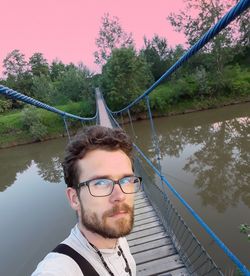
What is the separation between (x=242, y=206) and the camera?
16.1 feet

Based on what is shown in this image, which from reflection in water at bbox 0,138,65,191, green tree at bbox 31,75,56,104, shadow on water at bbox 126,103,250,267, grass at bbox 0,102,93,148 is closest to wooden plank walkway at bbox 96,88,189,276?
shadow on water at bbox 126,103,250,267

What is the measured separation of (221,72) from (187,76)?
188 cm

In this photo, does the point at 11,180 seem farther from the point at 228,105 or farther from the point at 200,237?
the point at 228,105

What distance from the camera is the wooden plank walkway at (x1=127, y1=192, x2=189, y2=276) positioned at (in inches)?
89.4

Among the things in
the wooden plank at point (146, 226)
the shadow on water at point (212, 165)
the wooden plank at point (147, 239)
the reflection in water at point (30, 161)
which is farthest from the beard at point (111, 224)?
the reflection in water at point (30, 161)

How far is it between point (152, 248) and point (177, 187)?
11.8 ft

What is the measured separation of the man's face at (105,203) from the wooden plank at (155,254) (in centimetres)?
187

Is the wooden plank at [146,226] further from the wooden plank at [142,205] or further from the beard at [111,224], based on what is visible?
the beard at [111,224]

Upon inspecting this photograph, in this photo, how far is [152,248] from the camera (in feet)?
8.38

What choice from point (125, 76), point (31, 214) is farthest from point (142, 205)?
point (125, 76)

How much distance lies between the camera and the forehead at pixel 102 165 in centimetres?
73

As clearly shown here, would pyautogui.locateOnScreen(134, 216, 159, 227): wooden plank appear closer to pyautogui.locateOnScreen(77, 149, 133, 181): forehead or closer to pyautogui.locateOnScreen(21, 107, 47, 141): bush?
pyautogui.locateOnScreen(77, 149, 133, 181): forehead

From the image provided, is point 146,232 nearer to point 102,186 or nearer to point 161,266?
point 161,266

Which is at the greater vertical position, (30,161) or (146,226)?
(146,226)
